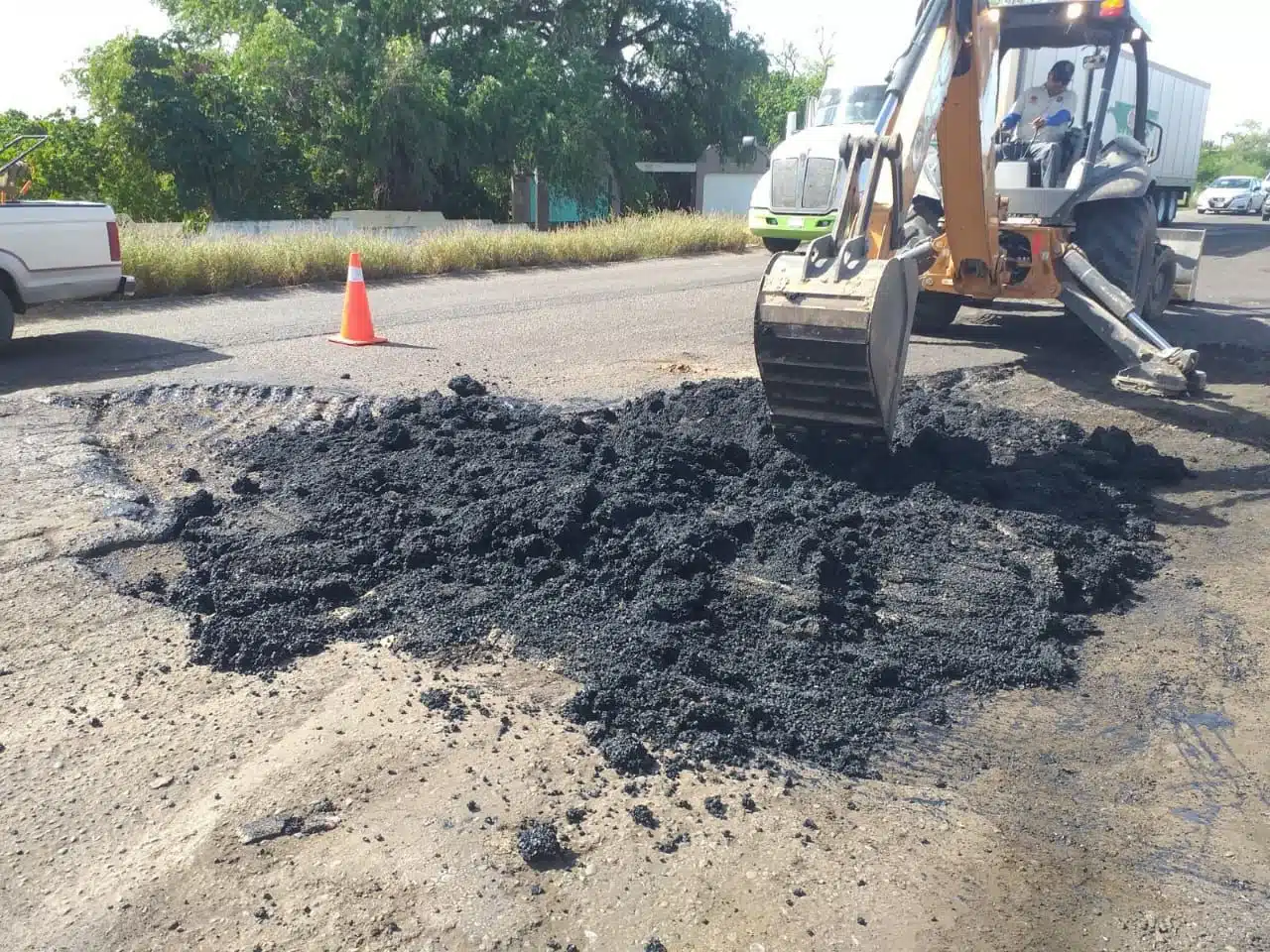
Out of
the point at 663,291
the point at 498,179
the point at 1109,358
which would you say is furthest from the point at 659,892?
the point at 498,179

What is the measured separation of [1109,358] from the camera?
9570 mm

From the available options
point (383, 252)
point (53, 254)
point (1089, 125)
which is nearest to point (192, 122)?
point (383, 252)

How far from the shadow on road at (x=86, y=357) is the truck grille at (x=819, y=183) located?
33.6 feet

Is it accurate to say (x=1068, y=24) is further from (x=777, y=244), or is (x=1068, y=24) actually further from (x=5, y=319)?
(x=777, y=244)

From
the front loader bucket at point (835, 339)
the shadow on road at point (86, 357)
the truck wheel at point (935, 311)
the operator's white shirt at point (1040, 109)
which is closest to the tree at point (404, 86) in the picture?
the shadow on road at point (86, 357)

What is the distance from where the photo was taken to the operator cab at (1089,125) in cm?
816

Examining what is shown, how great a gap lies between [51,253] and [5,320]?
0.86 meters

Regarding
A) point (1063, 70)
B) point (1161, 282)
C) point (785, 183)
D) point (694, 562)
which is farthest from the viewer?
point (785, 183)

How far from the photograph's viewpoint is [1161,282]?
1061 cm

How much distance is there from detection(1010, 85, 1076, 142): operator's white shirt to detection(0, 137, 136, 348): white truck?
28.1 ft

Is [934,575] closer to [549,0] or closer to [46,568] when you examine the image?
[46,568]

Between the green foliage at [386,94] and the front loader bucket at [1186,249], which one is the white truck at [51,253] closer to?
the front loader bucket at [1186,249]

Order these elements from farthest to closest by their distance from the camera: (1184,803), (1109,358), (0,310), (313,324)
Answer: (313,324), (1109,358), (0,310), (1184,803)

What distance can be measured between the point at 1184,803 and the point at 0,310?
31.2 feet
